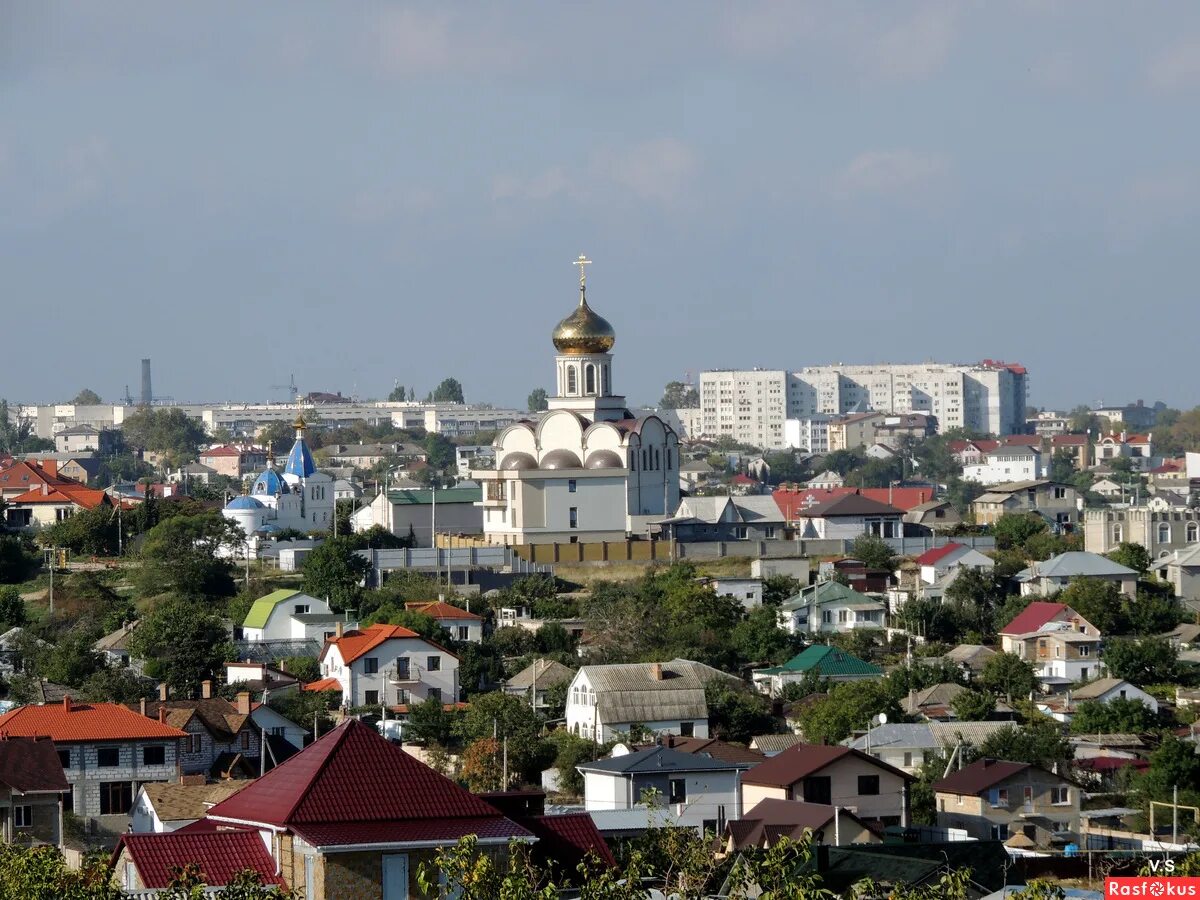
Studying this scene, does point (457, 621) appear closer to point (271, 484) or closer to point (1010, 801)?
point (1010, 801)

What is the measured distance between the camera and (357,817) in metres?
14.4

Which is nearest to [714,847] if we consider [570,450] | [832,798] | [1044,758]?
[832,798]

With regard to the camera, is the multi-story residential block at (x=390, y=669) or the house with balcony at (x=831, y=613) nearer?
the multi-story residential block at (x=390, y=669)

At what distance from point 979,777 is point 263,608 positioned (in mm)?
15504

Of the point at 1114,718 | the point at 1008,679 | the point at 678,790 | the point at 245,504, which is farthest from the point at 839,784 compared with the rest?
the point at 245,504

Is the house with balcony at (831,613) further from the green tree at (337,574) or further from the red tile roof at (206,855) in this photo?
the red tile roof at (206,855)

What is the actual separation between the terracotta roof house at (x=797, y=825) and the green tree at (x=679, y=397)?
12619 centimetres

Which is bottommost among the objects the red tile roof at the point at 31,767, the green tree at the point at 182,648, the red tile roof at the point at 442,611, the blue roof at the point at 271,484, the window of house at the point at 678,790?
the window of house at the point at 678,790

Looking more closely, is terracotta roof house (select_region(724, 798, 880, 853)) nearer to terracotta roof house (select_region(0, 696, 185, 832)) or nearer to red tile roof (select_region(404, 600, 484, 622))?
terracotta roof house (select_region(0, 696, 185, 832))

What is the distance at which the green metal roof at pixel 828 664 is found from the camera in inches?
1427

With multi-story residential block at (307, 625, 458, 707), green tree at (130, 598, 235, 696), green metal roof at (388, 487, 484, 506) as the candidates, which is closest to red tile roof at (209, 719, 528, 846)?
multi-story residential block at (307, 625, 458, 707)

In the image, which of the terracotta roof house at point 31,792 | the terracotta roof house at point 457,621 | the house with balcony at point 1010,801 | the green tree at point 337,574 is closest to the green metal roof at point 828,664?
the terracotta roof house at point 457,621

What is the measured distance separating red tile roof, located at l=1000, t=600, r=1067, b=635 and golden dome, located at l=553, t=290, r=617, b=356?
414 inches

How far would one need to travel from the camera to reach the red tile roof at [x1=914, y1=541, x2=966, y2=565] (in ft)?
144
